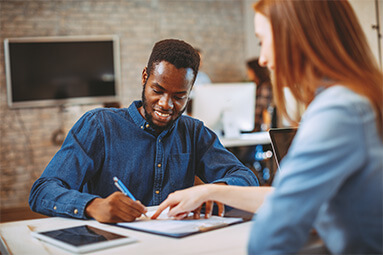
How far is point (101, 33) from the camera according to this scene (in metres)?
5.58

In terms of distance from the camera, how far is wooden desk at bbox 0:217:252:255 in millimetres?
946

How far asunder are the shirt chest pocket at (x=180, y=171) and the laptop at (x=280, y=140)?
341 mm

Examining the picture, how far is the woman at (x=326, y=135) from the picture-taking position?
66cm

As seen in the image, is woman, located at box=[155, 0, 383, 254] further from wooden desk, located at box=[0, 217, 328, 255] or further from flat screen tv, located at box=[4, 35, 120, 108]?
flat screen tv, located at box=[4, 35, 120, 108]

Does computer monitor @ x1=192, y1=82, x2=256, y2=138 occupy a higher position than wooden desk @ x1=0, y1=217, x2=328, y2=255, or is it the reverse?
computer monitor @ x1=192, y1=82, x2=256, y2=138

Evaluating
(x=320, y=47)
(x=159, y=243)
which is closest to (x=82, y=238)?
(x=159, y=243)

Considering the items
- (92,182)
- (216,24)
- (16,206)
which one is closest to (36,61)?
(16,206)

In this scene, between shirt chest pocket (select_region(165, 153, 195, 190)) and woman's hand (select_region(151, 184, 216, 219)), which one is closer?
woman's hand (select_region(151, 184, 216, 219))

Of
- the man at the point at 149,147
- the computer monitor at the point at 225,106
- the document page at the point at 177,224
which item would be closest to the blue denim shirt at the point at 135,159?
the man at the point at 149,147

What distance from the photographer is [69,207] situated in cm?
126

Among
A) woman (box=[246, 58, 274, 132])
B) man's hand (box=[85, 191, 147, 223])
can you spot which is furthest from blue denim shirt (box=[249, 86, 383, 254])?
woman (box=[246, 58, 274, 132])

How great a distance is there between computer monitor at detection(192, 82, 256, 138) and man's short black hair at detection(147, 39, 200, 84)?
6.46ft

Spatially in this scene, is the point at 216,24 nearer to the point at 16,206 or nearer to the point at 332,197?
the point at 16,206

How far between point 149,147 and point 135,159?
0.07 m
